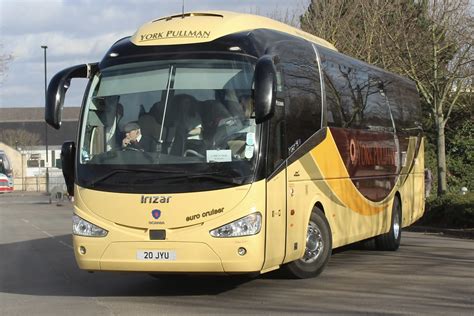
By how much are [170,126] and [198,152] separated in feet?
1.64

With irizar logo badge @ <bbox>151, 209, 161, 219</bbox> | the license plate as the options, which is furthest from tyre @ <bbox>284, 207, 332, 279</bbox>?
irizar logo badge @ <bbox>151, 209, 161, 219</bbox>

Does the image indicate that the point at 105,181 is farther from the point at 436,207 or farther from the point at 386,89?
the point at 436,207

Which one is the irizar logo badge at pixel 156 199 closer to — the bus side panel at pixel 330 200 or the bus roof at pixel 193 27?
the bus side panel at pixel 330 200

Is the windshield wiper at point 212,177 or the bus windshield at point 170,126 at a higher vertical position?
the bus windshield at point 170,126

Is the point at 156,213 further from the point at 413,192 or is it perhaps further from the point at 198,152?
the point at 413,192

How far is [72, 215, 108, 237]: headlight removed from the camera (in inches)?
343

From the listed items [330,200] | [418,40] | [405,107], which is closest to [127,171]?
[330,200]

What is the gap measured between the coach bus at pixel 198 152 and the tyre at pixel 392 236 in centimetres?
392

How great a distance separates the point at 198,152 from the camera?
8.54 meters

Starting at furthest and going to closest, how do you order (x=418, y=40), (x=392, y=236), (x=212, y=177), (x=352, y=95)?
(x=418, y=40) → (x=392, y=236) → (x=352, y=95) → (x=212, y=177)

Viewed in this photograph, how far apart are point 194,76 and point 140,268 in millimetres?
2422

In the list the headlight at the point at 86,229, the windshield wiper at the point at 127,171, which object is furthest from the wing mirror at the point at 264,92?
the headlight at the point at 86,229

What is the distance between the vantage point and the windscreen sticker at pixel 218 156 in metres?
8.48

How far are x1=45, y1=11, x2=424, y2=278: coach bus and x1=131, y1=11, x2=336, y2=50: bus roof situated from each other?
2 cm
